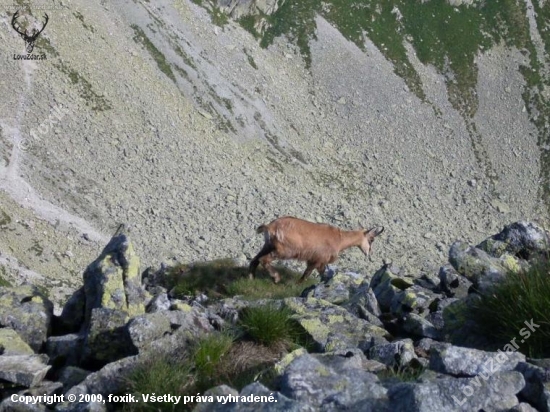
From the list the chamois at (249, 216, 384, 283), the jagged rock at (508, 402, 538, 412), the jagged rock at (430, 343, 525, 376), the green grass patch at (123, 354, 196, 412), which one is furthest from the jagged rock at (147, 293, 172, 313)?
the chamois at (249, 216, 384, 283)

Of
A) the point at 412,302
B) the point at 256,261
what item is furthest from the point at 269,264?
the point at 412,302

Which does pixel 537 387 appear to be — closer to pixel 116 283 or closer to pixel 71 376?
pixel 71 376

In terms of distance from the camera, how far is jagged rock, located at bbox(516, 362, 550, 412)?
6992 millimetres

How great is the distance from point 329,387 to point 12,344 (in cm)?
547

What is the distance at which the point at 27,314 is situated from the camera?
37.0 ft

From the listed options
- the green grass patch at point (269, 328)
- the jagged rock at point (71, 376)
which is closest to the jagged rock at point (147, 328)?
the jagged rock at point (71, 376)

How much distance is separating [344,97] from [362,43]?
28.8 feet

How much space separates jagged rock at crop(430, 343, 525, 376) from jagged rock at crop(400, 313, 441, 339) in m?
2.76

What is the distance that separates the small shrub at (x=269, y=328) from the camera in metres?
9.44

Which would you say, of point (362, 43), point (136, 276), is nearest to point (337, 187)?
point (362, 43)

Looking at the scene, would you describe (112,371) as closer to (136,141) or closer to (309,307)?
(309,307)

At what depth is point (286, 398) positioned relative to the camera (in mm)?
6715

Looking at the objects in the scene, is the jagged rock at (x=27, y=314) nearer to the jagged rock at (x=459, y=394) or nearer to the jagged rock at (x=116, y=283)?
the jagged rock at (x=116, y=283)

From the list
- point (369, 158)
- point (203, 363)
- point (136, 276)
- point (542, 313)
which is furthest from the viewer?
point (369, 158)
